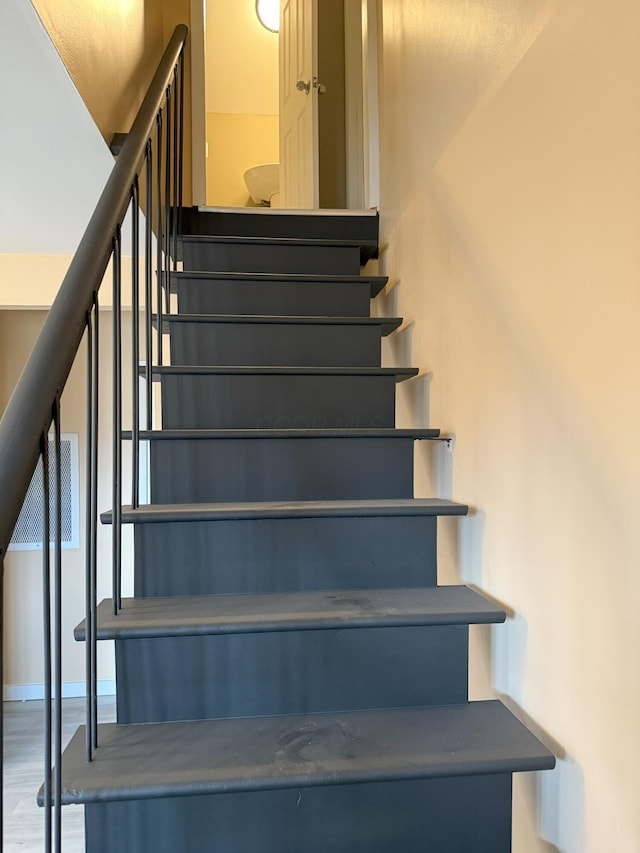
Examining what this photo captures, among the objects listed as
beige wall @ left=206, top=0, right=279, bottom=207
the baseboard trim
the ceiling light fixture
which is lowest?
the baseboard trim

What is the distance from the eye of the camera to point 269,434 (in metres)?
1.64

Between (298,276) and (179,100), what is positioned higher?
(179,100)

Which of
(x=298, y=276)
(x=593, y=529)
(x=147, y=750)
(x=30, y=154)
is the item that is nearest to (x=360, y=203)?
(x=298, y=276)

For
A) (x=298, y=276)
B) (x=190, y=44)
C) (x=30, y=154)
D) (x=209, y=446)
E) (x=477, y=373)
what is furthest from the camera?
(x=190, y=44)

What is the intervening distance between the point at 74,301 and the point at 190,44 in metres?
2.53

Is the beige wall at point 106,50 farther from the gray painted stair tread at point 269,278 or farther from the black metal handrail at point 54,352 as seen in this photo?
the gray painted stair tread at point 269,278

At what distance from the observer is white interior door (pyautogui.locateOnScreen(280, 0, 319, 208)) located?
10.8ft

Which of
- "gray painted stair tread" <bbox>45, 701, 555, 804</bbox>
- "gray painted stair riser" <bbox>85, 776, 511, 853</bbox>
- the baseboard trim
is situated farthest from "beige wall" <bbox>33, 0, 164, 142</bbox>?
the baseboard trim

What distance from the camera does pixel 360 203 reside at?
11.1 ft

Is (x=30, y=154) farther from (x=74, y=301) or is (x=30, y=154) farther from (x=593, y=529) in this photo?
(x=593, y=529)

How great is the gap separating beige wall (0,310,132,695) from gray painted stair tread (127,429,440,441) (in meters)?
2.10

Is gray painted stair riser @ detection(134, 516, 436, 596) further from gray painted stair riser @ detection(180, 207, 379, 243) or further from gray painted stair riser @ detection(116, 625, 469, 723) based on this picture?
gray painted stair riser @ detection(180, 207, 379, 243)

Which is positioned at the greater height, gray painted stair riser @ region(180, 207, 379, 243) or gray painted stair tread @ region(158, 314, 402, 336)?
gray painted stair riser @ region(180, 207, 379, 243)

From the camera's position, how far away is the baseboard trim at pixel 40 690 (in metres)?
3.53
